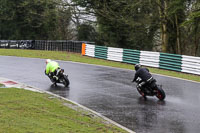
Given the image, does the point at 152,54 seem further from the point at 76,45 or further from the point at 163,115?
the point at 163,115

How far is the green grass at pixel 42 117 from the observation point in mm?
8383

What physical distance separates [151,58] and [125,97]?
10969mm

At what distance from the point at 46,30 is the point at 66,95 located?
41216 millimetres

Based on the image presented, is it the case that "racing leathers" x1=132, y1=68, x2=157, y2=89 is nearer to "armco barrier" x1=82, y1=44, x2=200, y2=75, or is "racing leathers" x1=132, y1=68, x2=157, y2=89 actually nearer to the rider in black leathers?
the rider in black leathers

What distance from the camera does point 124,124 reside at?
1045 cm

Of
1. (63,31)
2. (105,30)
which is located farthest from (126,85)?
(63,31)

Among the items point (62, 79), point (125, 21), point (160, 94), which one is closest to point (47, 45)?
point (125, 21)

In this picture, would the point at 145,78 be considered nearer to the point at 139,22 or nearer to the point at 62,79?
the point at 62,79

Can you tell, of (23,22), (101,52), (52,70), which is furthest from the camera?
(23,22)

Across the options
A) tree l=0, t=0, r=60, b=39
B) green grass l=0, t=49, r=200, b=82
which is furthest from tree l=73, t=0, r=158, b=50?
tree l=0, t=0, r=60, b=39

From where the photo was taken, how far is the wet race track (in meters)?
10.7

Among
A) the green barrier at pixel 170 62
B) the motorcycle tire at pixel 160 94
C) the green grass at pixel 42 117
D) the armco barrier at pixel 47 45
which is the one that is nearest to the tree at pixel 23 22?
the armco barrier at pixel 47 45

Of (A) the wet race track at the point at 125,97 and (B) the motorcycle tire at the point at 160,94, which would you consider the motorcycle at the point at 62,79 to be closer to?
(A) the wet race track at the point at 125,97

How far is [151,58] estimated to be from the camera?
81.9 feet
